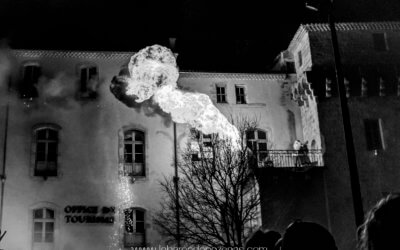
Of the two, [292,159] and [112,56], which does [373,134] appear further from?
[112,56]

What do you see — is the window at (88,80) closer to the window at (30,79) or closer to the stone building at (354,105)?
the window at (30,79)

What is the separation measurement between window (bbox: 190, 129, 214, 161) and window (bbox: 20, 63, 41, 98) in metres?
8.96

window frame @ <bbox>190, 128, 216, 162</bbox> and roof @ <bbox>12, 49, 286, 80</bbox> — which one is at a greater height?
roof @ <bbox>12, 49, 286, 80</bbox>

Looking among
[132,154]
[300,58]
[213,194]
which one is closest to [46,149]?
[132,154]

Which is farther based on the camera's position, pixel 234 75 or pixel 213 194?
pixel 234 75

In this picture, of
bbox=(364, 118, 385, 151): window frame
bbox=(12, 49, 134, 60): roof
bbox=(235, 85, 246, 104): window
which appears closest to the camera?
bbox=(12, 49, 134, 60): roof

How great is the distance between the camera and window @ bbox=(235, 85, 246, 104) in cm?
2812

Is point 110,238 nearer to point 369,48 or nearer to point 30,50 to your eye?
point 30,50

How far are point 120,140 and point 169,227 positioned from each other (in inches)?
214

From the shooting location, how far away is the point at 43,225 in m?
24.4

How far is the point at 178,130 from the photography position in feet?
87.5

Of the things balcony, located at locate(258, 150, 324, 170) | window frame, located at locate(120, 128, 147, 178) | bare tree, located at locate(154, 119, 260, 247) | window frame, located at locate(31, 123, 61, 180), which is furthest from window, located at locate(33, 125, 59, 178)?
balcony, located at locate(258, 150, 324, 170)

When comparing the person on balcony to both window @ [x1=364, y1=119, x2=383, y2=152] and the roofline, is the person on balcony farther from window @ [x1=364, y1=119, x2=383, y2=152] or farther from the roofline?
the roofline

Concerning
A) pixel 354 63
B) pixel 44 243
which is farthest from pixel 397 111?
pixel 44 243
